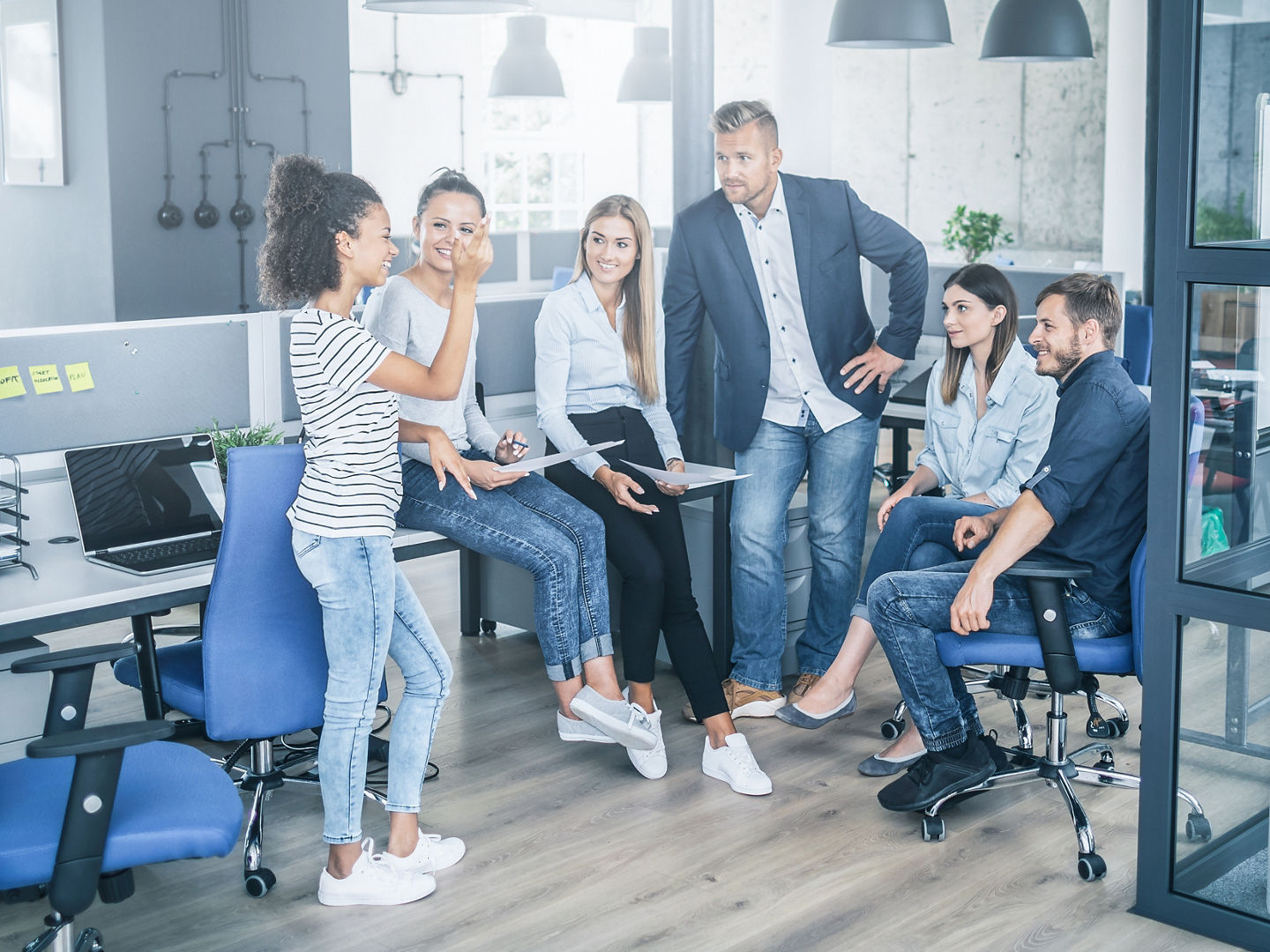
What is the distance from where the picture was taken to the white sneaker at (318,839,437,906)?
262 centimetres

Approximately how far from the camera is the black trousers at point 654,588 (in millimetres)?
3258

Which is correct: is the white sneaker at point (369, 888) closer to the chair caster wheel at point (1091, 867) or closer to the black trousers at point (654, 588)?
the black trousers at point (654, 588)

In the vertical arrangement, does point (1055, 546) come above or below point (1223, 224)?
below

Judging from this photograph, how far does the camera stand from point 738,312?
3578 millimetres

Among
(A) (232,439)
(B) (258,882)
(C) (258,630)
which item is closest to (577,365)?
(A) (232,439)

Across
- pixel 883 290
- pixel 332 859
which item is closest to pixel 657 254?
pixel 883 290

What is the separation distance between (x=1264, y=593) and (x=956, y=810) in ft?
3.20

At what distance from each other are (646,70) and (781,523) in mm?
5744

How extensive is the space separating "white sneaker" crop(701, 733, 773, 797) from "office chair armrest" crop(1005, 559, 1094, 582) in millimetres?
821

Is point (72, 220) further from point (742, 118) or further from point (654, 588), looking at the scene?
point (654, 588)

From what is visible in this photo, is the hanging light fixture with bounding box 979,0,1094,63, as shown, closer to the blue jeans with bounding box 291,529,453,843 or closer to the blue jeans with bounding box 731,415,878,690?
the blue jeans with bounding box 731,415,878,690

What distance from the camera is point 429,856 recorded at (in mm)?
2742

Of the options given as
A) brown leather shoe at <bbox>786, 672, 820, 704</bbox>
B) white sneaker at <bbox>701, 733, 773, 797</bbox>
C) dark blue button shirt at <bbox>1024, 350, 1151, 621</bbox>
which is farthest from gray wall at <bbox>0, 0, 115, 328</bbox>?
dark blue button shirt at <bbox>1024, 350, 1151, 621</bbox>

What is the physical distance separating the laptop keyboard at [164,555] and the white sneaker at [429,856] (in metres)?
0.72
